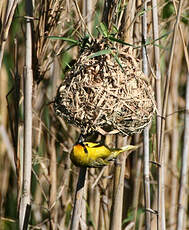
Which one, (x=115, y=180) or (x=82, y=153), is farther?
(x=115, y=180)

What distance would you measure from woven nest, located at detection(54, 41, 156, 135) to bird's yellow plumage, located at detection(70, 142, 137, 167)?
82mm

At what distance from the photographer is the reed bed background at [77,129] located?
1.98 metres

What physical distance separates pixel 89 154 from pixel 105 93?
0.25m

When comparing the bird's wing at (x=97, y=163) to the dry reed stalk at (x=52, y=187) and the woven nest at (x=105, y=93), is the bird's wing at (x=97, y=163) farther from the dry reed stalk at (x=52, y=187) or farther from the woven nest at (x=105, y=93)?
the dry reed stalk at (x=52, y=187)

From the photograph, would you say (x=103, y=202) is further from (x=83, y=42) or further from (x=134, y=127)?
(x=83, y=42)

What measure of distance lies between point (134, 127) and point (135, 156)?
4.04 ft

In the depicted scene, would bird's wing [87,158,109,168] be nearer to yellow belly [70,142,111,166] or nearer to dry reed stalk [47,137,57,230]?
yellow belly [70,142,111,166]

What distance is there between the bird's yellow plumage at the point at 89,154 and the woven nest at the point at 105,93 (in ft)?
0.27

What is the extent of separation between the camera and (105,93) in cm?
172

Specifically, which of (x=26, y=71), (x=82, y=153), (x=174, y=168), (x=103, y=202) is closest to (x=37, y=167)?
(x=103, y=202)

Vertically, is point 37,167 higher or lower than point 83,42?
lower

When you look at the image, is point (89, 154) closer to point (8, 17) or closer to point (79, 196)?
point (79, 196)

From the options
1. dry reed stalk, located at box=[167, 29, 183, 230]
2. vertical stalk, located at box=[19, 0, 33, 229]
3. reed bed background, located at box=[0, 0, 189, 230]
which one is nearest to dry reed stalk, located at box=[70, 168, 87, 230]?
reed bed background, located at box=[0, 0, 189, 230]

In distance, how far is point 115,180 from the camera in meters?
2.19
